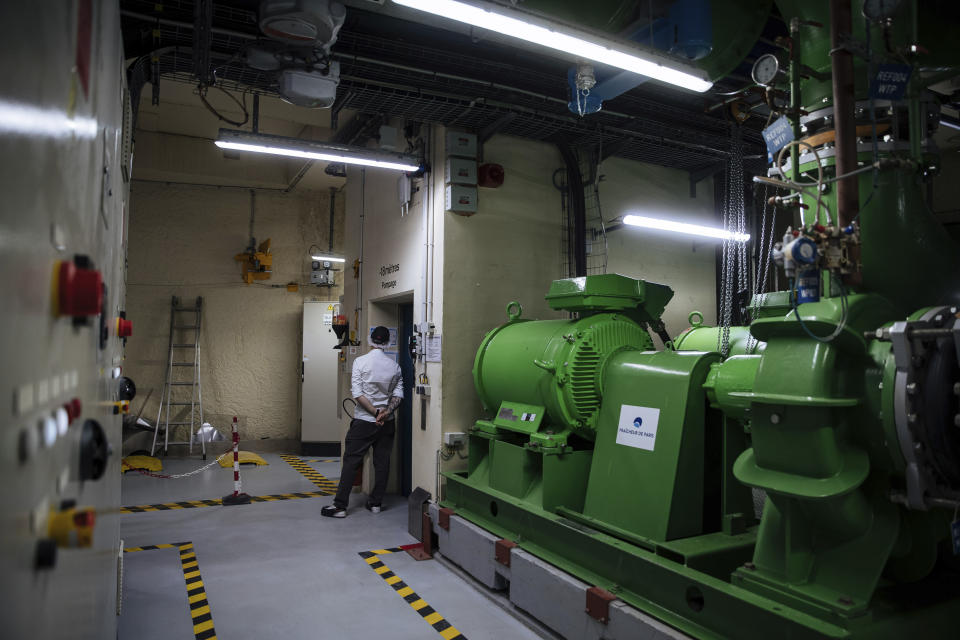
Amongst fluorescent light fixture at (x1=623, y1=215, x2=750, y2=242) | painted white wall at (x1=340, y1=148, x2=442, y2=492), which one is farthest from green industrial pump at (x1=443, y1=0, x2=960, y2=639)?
fluorescent light fixture at (x1=623, y1=215, x2=750, y2=242)

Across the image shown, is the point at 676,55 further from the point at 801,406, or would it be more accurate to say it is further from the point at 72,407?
the point at 72,407

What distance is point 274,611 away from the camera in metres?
3.84

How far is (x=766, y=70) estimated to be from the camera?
8.73 ft

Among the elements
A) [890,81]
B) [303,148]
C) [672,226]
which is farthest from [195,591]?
[672,226]

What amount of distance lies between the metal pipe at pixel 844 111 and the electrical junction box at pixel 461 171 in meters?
3.28

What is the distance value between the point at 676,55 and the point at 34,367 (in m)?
3.66

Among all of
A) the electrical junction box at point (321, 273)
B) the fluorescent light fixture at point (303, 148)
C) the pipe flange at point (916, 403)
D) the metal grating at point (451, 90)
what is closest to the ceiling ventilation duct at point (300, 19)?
the metal grating at point (451, 90)

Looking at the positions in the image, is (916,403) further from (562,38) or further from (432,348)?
(432,348)

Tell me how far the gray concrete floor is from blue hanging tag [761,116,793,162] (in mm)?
2870

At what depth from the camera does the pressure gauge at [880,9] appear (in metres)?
2.42

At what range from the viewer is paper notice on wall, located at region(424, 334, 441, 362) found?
5.40 m

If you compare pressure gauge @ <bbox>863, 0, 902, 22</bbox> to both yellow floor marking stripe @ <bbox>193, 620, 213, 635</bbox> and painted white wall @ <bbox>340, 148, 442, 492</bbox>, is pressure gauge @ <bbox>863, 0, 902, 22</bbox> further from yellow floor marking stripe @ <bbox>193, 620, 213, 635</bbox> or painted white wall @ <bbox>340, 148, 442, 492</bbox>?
yellow floor marking stripe @ <bbox>193, 620, 213, 635</bbox>

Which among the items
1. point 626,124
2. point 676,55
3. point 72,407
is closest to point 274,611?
point 72,407

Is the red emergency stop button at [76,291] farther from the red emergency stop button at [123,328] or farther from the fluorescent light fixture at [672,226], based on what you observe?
A: the fluorescent light fixture at [672,226]
